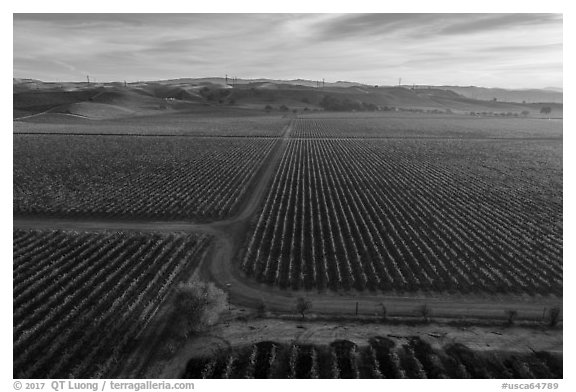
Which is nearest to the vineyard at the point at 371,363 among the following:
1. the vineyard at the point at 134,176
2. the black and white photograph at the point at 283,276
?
the black and white photograph at the point at 283,276

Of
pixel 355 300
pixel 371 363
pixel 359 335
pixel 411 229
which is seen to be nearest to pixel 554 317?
pixel 355 300

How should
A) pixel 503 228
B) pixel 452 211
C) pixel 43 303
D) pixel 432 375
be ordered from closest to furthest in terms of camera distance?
pixel 432 375 < pixel 43 303 < pixel 503 228 < pixel 452 211

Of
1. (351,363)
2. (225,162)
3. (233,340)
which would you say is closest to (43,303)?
(233,340)

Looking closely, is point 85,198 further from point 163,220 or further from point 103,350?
point 103,350

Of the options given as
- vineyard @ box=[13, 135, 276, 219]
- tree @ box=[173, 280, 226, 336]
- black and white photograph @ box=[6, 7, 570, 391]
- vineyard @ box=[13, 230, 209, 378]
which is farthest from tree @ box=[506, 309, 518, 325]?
vineyard @ box=[13, 135, 276, 219]

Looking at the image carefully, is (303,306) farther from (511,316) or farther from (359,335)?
(511,316)
